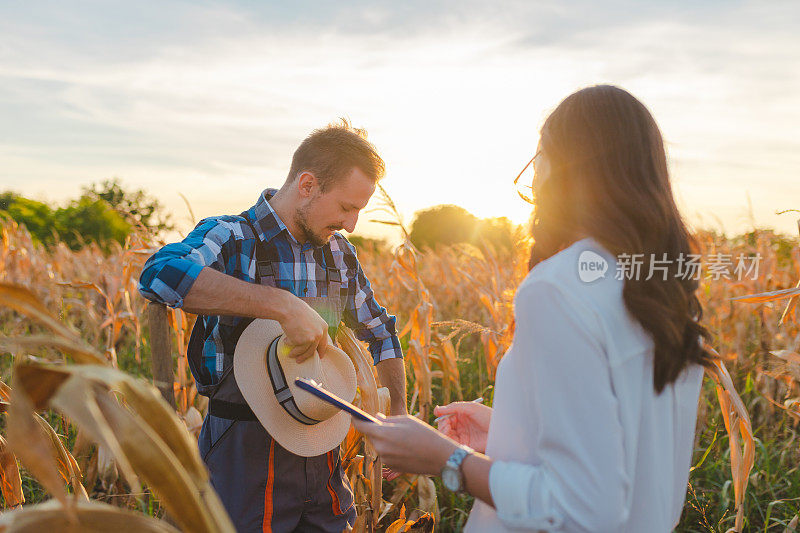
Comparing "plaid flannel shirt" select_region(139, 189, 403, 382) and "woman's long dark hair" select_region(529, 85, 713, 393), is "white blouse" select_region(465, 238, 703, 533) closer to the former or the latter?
"woman's long dark hair" select_region(529, 85, 713, 393)

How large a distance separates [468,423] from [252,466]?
102 cm

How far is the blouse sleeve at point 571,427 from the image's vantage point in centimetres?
106

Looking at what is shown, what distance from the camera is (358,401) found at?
8.88 ft

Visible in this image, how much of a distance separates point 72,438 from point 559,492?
397cm

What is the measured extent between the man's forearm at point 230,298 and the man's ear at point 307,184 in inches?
25.7

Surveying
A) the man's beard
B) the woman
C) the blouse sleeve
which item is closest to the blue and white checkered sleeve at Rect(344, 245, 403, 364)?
the man's beard

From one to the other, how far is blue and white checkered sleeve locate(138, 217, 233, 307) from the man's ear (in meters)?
0.45

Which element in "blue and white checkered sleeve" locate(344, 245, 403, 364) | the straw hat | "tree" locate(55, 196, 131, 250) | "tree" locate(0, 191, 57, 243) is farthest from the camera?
"tree" locate(55, 196, 131, 250)

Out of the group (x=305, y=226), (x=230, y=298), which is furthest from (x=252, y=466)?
(x=305, y=226)

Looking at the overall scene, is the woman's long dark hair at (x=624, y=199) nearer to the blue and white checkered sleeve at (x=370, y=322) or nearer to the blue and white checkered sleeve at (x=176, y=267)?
the blue and white checkered sleeve at (x=176, y=267)

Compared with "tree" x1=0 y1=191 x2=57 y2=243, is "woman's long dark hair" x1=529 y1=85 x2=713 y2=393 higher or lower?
lower

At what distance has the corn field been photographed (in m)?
0.71

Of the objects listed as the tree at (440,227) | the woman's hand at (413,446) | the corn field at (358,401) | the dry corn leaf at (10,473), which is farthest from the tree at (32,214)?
the woman's hand at (413,446)

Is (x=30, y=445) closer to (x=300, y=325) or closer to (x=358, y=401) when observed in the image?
(x=300, y=325)
